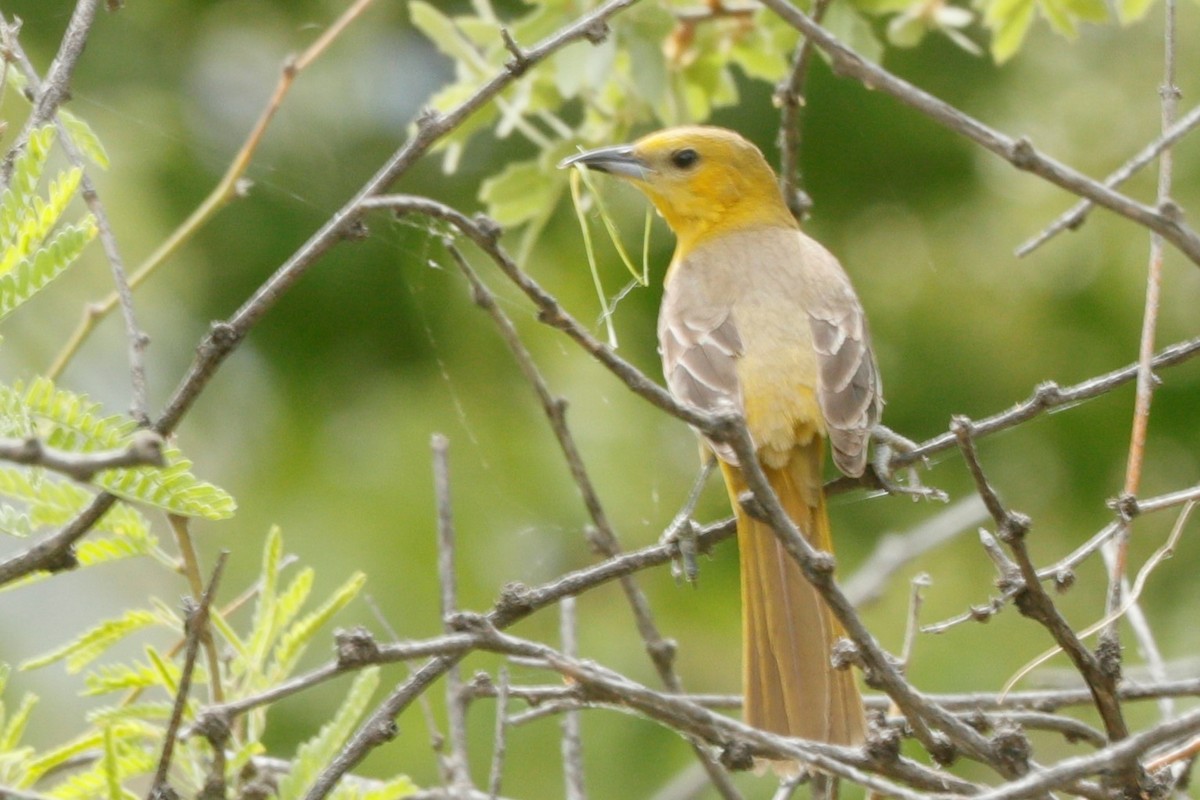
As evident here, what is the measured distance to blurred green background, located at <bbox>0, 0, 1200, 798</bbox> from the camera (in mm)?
6090

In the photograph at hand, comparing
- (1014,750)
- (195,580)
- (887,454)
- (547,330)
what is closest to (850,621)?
(1014,750)

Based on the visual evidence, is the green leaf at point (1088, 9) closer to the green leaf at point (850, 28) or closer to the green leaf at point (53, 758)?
the green leaf at point (850, 28)

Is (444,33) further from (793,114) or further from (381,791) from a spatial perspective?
(381,791)

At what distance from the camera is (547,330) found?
6406 mm

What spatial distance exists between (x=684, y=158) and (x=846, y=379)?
1.15 meters

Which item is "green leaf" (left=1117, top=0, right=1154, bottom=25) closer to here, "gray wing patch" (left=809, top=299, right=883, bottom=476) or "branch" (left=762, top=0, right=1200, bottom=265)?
"gray wing patch" (left=809, top=299, right=883, bottom=476)

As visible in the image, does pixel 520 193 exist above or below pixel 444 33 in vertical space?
below

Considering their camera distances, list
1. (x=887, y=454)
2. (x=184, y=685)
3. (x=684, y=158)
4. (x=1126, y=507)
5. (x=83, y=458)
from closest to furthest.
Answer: (x=83, y=458), (x=184, y=685), (x=1126, y=507), (x=887, y=454), (x=684, y=158)

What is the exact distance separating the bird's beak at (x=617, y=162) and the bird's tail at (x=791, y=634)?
35.8 inches

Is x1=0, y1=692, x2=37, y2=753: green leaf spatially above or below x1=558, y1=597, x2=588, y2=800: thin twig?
below

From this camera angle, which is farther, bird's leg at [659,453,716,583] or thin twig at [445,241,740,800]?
bird's leg at [659,453,716,583]

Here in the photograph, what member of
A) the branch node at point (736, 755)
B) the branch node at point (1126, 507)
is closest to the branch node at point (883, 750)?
the branch node at point (736, 755)

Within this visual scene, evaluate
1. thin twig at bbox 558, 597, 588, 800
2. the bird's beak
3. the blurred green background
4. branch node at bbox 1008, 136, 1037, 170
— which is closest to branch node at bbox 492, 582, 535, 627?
thin twig at bbox 558, 597, 588, 800

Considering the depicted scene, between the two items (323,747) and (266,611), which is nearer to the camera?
(323,747)
